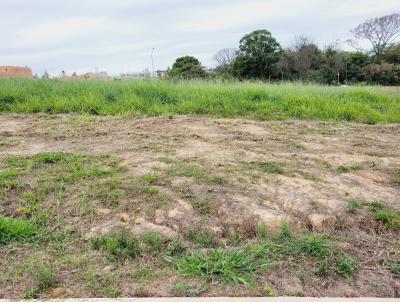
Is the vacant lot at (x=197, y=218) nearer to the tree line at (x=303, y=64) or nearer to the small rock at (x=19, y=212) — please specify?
→ the small rock at (x=19, y=212)

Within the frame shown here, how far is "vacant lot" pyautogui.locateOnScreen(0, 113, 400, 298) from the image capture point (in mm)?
2074

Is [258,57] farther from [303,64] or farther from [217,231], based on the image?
[217,231]

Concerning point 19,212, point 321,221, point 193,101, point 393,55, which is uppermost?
point 393,55

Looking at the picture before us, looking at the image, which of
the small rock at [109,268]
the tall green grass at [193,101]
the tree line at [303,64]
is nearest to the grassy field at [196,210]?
the small rock at [109,268]

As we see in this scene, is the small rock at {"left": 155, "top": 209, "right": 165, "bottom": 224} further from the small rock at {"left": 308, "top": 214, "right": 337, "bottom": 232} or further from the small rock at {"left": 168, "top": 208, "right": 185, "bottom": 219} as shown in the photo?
the small rock at {"left": 308, "top": 214, "right": 337, "bottom": 232}

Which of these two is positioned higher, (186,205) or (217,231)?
(186,205)

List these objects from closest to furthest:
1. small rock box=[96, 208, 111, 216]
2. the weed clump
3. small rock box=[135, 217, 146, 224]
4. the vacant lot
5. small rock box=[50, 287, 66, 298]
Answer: small rock box=[50, 287, 66, 298] → the vacant lot → the weed clump → small rock box=[135, 217, 146, 224] → small rock box=[96, 208, 111, 216]

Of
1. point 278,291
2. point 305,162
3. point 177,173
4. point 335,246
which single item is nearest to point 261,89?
point 305,162

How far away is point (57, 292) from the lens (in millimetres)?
1968

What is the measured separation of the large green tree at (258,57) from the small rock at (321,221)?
28640 millimetres

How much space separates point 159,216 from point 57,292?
0.90m

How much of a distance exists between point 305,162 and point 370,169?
621mm

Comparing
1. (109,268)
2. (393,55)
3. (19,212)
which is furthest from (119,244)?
(393,55)

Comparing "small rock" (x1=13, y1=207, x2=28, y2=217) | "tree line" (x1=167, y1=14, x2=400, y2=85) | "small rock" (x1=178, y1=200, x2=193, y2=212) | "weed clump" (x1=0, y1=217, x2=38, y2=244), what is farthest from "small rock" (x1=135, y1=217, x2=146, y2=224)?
"tree line" (x1=167, y1=14, x2=400, y2=85)
